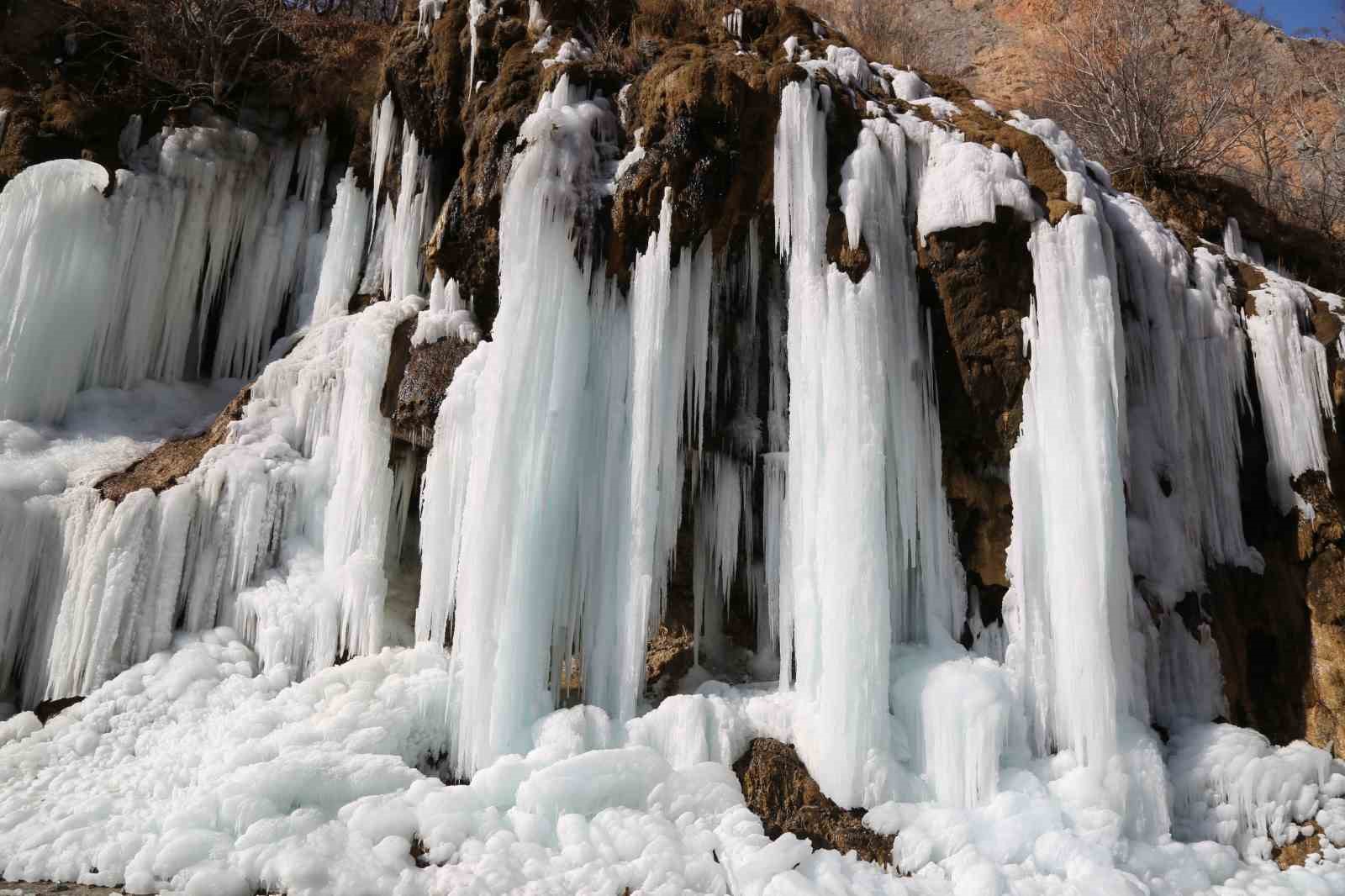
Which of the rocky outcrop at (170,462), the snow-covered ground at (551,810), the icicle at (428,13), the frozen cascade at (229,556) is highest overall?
the icicle at (428,13)

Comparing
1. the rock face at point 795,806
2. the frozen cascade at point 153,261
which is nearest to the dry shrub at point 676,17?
the frozen cascade at point 153,261

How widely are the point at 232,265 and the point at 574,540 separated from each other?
21.5 feet

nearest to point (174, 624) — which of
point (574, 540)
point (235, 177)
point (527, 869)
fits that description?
point (574, 540)

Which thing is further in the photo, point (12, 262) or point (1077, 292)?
point (12, 262)

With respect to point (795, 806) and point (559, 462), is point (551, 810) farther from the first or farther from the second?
point (559, 462)

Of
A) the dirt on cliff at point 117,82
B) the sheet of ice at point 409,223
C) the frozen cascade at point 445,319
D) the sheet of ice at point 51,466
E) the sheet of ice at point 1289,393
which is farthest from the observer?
the dirt on cliff at point 117,82

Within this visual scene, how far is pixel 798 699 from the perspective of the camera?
634cm

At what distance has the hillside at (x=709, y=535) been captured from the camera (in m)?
5.65

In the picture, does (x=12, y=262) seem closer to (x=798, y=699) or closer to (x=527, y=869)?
(x=527, y=869)

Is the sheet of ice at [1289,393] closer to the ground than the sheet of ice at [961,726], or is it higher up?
higher up

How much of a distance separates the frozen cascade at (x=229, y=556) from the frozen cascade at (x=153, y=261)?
2.25 meters

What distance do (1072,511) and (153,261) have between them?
31.6ft

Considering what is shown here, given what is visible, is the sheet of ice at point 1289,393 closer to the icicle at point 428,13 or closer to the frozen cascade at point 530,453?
the frozen cascade at point 530,453

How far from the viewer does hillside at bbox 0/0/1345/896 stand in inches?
223
